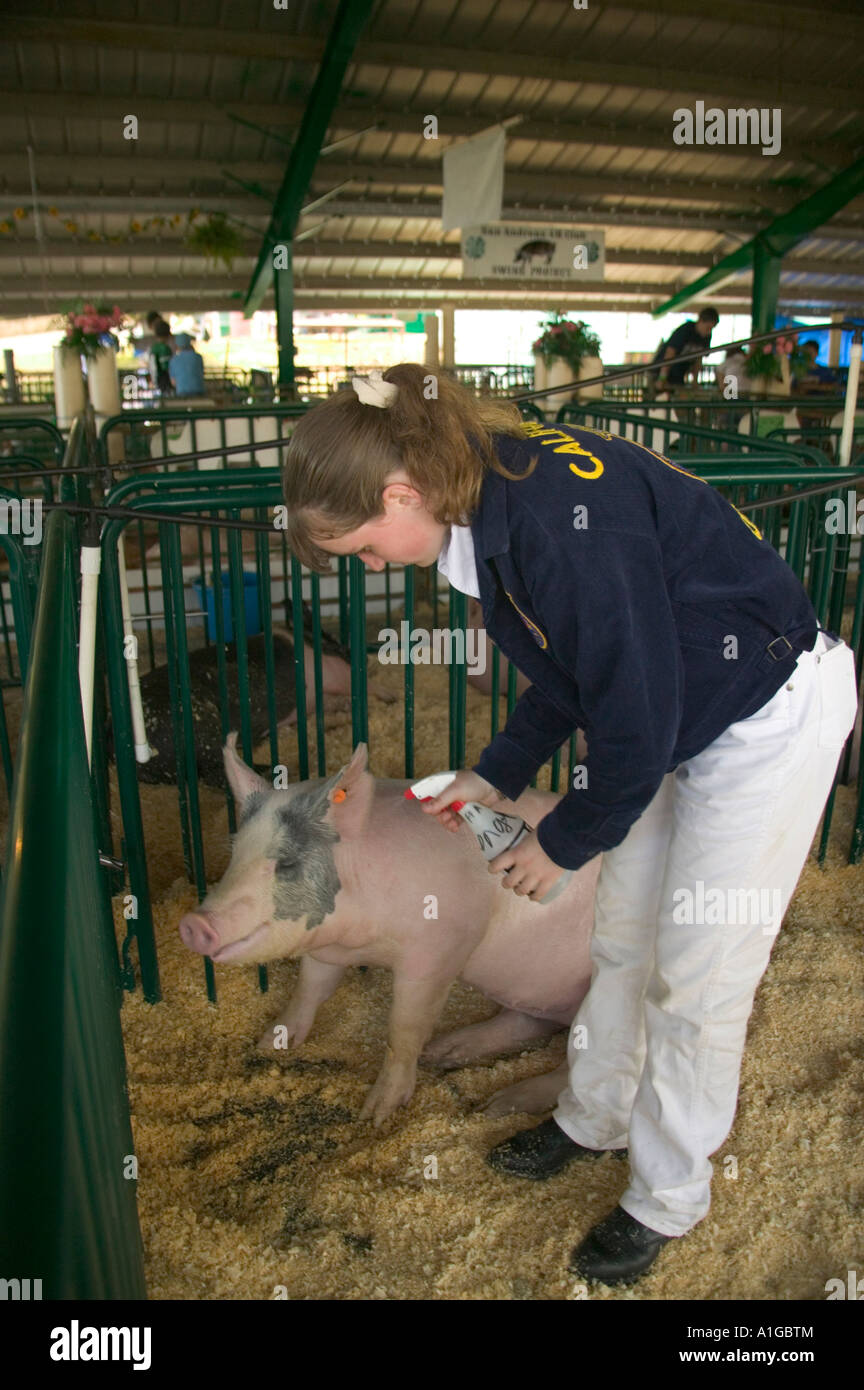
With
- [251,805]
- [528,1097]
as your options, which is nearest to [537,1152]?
[528,1097]

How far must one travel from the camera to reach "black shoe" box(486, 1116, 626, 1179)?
2146 millimetres

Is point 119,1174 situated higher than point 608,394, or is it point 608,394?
point 608,394

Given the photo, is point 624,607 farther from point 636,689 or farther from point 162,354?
point 162,354

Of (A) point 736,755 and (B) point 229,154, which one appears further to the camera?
(B) point 229,154

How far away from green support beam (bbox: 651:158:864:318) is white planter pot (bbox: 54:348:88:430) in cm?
932

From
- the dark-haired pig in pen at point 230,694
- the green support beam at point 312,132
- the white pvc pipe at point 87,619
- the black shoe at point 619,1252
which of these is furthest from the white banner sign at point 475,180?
the black shoe at point 619,1252

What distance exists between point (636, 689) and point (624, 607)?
0.12m

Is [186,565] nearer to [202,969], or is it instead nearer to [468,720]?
[468,720]

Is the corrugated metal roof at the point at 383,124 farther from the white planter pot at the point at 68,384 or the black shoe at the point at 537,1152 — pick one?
the black shoe at the point at 537,1152

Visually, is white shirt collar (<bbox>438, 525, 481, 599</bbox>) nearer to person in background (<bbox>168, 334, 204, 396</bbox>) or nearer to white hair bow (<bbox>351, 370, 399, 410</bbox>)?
white hair bow (<bbox>351, 370, 399, 410</bbox>)

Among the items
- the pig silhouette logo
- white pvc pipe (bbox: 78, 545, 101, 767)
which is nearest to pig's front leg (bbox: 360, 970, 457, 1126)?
white pvc pipe (bbox: 78, 545, 101, 767)
